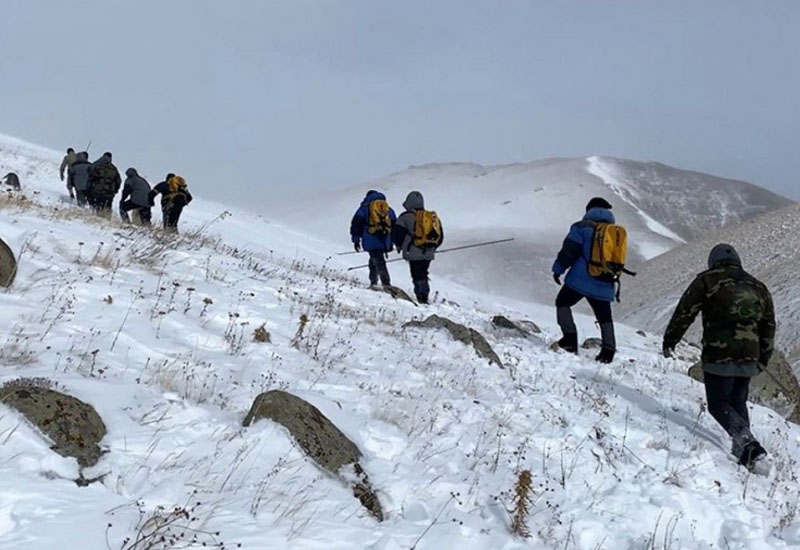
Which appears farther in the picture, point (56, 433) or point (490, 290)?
point (490, 290)

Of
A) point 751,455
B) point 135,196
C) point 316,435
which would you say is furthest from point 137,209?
point 751,455

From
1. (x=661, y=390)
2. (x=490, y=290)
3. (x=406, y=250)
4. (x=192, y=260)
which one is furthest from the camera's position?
(x=490, y=290)

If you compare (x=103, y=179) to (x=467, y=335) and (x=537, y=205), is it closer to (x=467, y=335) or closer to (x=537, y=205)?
(x=467, y=335)

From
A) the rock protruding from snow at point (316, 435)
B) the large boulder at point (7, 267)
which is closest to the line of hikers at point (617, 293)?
the rock protruding from snow at point (316, 435)

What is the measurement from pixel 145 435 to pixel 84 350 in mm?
1564

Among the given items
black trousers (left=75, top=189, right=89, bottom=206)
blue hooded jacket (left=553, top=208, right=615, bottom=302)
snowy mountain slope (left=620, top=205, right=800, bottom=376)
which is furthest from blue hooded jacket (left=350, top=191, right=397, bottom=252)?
snowy mountain slope (left=620, top=205, right=800, bottom=376)

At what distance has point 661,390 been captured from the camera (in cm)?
952

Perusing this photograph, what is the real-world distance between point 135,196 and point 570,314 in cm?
1164

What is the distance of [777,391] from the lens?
36.2ft

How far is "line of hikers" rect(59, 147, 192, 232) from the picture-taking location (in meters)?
17.1

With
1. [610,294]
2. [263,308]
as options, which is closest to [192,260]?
[263,308]

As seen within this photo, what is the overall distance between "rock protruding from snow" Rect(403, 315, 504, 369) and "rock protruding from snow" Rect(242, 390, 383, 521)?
171 inches

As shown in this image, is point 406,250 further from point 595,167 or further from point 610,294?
point 595,167

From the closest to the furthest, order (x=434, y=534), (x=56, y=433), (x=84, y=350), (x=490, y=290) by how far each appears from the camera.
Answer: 1. (x=56, y=433)
2. (x=434, y=534)
3. (x=84, y=350)
4. (x=490, y=290)
